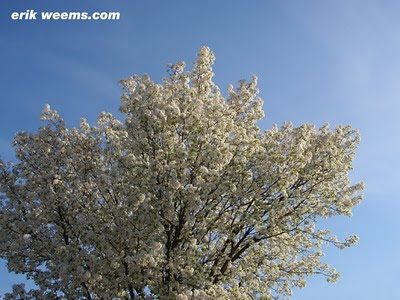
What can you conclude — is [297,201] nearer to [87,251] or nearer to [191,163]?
[191,163]

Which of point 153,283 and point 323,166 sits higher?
point 323,166

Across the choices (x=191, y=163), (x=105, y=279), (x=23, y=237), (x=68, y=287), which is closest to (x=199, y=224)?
(x=191, y=163)

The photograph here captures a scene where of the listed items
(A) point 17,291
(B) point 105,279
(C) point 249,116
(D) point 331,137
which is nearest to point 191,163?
(C) point 249,116

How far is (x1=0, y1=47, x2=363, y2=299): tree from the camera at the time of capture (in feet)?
84.6

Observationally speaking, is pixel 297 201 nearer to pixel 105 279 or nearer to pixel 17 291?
pixel 105 279

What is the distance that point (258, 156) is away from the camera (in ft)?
89.3

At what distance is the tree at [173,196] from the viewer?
25.8 metres

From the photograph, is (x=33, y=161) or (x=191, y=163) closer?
(x=191, y=163)

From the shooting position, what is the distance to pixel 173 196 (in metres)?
25.5

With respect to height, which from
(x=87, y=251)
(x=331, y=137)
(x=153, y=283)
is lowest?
(x=153, y=283)

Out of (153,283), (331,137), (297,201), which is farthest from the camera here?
(331,137)

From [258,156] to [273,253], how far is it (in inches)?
284

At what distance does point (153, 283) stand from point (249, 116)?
34.9 feet

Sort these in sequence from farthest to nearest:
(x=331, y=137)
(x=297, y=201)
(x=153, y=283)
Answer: (x=331, y=137) < (x=297, y=201) < (x=153, y=283)
